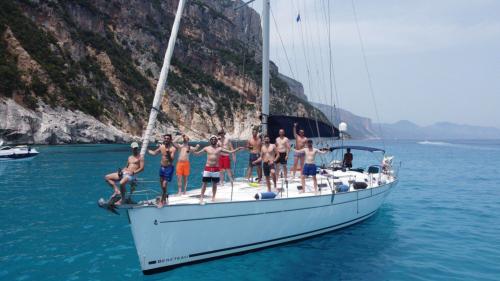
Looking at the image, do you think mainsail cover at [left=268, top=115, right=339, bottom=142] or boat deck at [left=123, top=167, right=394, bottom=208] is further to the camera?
mainsail cover at [left=268, top=115, right=339, bottom=142]

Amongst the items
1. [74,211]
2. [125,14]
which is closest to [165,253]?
[74,211]

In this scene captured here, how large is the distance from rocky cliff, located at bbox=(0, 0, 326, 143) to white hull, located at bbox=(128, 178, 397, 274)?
53.1 feet

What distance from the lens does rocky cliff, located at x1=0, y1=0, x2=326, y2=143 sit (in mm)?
49438

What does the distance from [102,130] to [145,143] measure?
50482 millimetres

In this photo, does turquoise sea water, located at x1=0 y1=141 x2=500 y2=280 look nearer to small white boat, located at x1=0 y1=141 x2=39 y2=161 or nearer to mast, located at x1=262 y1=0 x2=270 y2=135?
mast, located at x1=262 y1=0 x2=270 y2=135

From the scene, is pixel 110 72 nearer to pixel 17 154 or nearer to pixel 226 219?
pixel 17 154

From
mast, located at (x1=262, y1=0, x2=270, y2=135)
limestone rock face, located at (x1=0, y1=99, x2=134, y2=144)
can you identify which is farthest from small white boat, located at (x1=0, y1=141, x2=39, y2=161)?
mast, located at (x1=262, y1=0, x2=270, y2=135)

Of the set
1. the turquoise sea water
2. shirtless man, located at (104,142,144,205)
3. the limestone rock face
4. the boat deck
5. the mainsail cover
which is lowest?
the turquoise sea water

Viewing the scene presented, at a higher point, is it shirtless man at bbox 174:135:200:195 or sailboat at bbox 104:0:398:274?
shirtless man at bbox 174:135:200:195

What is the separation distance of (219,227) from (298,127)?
5617mm

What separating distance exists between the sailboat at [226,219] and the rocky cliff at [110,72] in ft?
50.4

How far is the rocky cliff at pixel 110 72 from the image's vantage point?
49.4 meters

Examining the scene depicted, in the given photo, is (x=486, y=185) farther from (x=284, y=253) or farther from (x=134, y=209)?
(x=134, y=209)

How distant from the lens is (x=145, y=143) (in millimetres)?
7941
